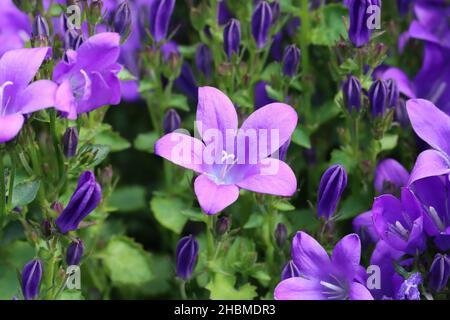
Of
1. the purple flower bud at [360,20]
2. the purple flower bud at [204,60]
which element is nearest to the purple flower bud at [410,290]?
the purple flower bud at [360,20]

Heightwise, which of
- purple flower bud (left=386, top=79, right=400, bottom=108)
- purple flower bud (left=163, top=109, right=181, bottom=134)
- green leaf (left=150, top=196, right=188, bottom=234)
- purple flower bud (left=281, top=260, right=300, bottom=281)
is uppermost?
purple flower bud (left=386, top=79, right=400, bottom=108)

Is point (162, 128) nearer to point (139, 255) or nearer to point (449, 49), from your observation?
point (139, 255)

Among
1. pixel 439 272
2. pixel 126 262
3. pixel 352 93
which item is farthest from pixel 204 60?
pixel 439 272

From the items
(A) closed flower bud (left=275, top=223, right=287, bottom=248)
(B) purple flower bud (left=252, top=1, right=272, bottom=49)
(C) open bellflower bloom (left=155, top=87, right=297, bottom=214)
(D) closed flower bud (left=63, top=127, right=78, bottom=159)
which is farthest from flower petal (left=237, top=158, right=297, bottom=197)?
(B) purple flower bud (left=252, top=1, right=272, bottom=49)

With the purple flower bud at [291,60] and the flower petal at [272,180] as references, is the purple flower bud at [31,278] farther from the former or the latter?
the purple flower bud at [291,60]

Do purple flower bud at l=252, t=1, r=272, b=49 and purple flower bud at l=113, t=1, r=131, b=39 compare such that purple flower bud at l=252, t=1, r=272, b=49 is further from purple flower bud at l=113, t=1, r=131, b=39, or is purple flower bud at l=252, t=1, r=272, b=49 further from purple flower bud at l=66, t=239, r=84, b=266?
purple flower bud at l=66, t=239, r=84, b=266
